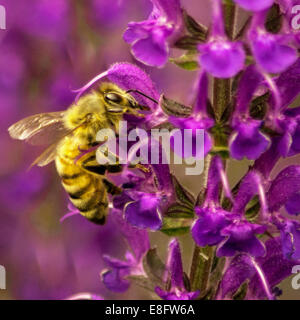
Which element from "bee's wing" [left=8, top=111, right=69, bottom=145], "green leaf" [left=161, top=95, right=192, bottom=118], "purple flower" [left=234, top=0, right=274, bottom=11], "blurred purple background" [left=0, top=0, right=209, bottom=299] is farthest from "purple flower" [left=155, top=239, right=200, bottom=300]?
A: "blurred purple background" [left=0, top=0, right=209, bottom=299]

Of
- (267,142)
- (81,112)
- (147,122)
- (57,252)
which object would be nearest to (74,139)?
(81,112)

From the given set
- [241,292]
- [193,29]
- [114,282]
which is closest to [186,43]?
[193,29]

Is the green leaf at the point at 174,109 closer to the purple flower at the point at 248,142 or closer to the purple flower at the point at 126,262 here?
the purple flower at the point at 248,142

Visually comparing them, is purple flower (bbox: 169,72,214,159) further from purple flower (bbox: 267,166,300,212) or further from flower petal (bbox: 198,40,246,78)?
purple flower (bbox: 267,166,300,212)

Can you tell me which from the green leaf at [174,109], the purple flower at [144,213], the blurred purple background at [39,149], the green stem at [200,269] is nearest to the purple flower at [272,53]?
the green leaf at [174,109]

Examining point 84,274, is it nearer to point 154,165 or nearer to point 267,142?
point 154,165

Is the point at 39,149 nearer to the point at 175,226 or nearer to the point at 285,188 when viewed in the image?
the point at 175,226
